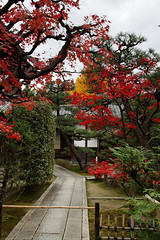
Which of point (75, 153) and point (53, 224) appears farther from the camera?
point (75, 153)

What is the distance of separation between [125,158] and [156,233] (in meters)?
1.34

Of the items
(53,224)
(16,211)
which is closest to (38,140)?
(16,211)

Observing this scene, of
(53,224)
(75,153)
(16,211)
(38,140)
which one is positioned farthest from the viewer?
(75,153)

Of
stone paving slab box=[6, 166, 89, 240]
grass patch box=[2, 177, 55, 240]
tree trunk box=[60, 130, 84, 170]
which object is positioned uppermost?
tree trunk box=[60, 130, 84, 170]

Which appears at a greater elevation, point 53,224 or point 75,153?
point 75,153

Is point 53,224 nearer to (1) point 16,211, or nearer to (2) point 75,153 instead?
(1) point 16,211

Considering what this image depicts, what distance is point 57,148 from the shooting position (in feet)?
64.0

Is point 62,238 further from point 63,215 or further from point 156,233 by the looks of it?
point 156,233

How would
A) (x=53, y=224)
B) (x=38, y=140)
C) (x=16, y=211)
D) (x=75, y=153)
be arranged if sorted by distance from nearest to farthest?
(x=53, y=224), (x=16, y=211), (x=38, y=140), (x=75, y=153)

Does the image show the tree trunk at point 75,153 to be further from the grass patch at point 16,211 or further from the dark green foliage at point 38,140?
the dark green foliage at point 38,140

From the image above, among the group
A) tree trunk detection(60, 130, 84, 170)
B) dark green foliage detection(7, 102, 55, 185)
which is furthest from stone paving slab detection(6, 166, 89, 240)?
tree trunk detection(60, 130, 84, 170)

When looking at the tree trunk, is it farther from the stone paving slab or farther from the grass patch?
the stone paving slab

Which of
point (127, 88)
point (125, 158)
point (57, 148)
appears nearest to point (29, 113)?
point (127, 88)

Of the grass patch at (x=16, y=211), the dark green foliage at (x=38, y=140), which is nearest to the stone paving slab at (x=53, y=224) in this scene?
the grass patch at (x=16, y=211)
